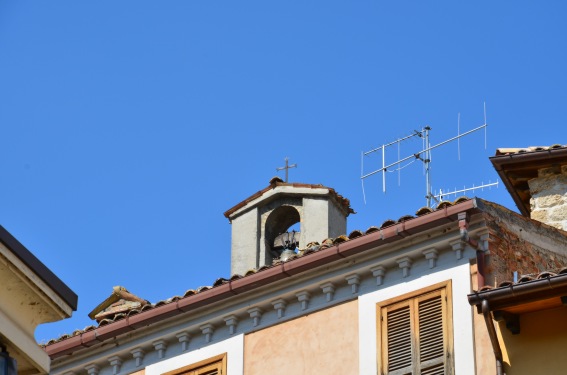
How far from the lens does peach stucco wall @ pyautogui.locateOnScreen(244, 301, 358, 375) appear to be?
20.2 meters

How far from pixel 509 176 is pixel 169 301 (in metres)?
4.61

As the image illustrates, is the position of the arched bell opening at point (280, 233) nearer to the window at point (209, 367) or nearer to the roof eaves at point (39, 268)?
the window at point (209, 367)

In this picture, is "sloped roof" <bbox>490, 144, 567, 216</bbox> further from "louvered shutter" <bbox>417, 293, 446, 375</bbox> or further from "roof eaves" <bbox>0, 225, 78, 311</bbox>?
"roof eaves" <bbox>0, 225, 78, 311</bbox>

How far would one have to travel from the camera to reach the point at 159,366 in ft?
70.6

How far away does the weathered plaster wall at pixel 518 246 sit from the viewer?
783 inches

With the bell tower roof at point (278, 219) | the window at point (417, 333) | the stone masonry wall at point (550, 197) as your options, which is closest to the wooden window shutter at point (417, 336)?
the window at point (417, 333)

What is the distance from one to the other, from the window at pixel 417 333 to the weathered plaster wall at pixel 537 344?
2.14 ft

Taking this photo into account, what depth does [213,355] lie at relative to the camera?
69.4 ft

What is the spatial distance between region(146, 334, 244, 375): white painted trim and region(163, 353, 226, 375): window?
5 cm

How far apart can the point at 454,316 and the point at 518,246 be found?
4.47 ft

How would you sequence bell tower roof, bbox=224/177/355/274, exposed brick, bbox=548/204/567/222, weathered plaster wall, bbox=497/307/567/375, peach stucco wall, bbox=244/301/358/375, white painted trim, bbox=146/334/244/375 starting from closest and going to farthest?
weathered plaster wall, bbox=497/307/567/375 → peach stucco wall, bbox=244/301/358/375 → white painted trim, bbox=146/334/244/375 → exposed brick, bbox=548/204/567/222 → bell tower roof, bbox=224/177/355/274

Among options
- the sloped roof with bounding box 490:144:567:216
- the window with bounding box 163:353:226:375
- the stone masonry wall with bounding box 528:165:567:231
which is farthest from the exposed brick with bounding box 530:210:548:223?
the window with bounding box 163:353:226:375

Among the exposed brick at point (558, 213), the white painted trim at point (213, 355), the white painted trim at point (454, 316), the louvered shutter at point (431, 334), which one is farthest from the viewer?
the exposed brick at point (558, 213)

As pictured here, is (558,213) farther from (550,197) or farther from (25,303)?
(25,303)
